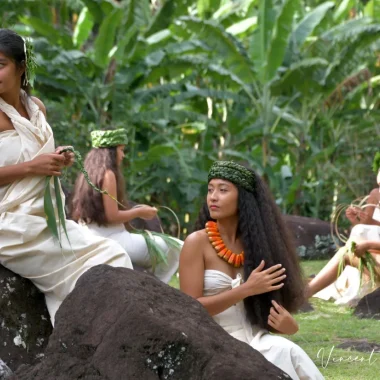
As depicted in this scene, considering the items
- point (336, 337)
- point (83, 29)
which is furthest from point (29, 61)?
point (83, 29)

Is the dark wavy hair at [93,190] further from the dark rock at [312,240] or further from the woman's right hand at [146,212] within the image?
the dark rock at [312,240]

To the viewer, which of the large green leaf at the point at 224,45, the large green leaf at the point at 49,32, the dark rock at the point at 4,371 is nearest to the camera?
the dark rock at the point at 4,371

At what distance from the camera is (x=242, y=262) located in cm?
448

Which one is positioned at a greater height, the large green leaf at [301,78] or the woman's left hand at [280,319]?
the woman's left hand at [280,319]

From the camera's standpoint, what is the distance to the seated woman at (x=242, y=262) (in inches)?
170

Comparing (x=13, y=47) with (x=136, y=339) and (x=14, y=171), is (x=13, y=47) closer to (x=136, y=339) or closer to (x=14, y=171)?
(x=14, y=171)

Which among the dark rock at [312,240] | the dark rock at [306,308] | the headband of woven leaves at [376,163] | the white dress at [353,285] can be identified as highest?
the headband of woven leaves at [376,163]

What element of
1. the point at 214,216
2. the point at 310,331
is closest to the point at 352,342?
the point at 310,331

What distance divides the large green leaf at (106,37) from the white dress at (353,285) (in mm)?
4877

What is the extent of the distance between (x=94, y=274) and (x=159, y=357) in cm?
61

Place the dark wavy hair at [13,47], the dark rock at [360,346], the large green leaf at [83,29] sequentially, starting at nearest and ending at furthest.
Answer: the dark wavy hair at [13,47] → the dark rock at [360,346] → the large green leaf at [83,29]

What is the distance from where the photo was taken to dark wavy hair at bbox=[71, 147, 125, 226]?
740 centimetres

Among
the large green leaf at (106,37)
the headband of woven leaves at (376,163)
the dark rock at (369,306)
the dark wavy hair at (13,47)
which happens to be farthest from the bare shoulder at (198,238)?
the large green leaf at (106,37)

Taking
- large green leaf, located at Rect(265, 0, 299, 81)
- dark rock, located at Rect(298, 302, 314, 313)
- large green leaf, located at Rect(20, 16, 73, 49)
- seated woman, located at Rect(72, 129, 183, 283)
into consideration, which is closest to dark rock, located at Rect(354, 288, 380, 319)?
dark rock, located at Rect(298, 302, 314, 313)
